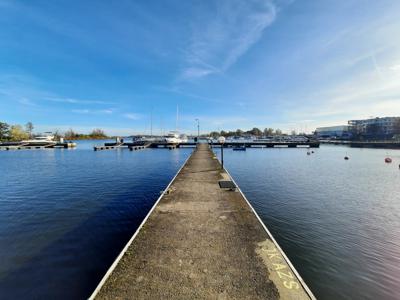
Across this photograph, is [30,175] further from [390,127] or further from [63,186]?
[390,127]

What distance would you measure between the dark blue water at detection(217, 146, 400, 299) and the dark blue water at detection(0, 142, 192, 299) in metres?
7.41

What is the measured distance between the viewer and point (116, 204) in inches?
509

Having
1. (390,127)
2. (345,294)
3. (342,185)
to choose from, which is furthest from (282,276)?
(390,127)

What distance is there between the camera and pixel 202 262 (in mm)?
5117

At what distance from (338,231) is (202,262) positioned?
8208 millimetres

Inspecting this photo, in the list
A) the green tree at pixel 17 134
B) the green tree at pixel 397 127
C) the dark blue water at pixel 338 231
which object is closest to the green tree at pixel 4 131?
the green tree at pixel 17 134

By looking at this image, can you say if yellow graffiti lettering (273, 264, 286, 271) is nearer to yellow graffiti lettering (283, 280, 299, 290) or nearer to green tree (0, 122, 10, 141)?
yellow graffiti lettering (283, 280, 299, 290)

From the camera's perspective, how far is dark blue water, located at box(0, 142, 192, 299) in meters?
5.92

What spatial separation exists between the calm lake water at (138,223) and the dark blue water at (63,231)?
4cm

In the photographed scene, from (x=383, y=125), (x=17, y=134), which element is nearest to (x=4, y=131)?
(x=17, y=134)

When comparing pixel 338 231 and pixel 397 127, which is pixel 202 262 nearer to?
pixel 338 231

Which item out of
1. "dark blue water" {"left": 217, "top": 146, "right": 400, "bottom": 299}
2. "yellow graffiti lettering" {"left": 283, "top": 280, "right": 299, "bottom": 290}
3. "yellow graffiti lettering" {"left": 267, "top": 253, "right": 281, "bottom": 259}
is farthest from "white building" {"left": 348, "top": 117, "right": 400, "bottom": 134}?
"yellow graffiti lettering" {"left": 283, "top": 280, "right": 299, "bottom": 290}

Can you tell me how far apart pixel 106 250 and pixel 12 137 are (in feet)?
412

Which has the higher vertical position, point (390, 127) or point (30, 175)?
point (390, 127)
